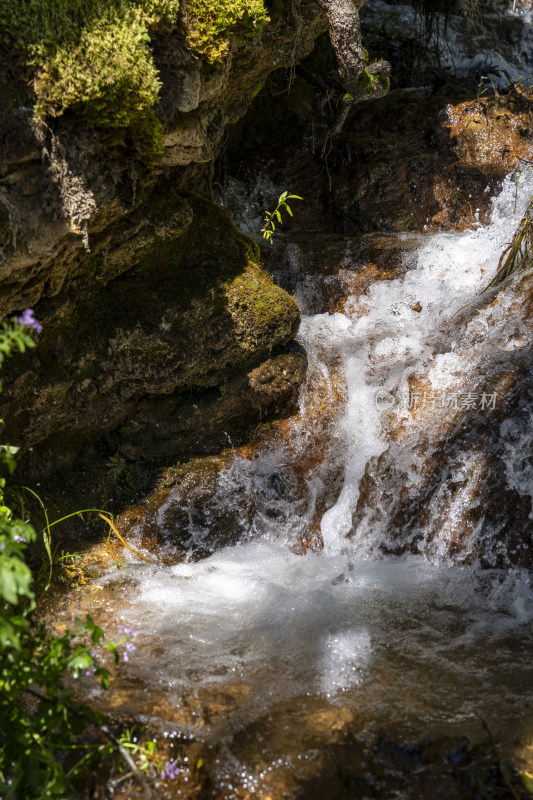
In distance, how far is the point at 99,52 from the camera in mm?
3105

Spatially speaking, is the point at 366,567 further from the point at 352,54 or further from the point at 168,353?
the point at 352,54

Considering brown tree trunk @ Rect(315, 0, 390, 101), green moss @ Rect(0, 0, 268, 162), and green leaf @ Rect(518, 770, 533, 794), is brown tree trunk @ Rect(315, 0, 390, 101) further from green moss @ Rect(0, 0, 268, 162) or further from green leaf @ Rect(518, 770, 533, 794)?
green leaf @ Rect(518, 770, 533, 794)

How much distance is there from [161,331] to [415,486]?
191 cm

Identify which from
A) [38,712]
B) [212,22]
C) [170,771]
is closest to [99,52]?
[212,22]

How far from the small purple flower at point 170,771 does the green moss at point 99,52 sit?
2.76 m

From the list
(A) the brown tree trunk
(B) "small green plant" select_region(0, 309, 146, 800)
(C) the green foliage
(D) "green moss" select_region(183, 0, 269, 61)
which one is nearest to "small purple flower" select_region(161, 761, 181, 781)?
(B) "small green plant" select_region(0, 309, 146, 800)

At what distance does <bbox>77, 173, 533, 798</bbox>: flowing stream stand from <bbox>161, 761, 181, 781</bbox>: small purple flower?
15 cm

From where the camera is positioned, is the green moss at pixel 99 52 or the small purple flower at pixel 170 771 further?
the green moss at pixel 99 52

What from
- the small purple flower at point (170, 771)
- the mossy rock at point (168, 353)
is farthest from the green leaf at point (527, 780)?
the mossy rock at point (168, 353)

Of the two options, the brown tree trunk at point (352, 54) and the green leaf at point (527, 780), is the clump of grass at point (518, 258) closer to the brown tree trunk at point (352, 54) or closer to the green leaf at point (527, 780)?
the brown tree trunk at point (352, 54)

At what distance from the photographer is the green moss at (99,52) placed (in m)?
2.99

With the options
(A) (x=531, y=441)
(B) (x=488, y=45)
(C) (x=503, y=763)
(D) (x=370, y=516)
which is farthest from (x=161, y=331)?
(B) (x=488, y=45)

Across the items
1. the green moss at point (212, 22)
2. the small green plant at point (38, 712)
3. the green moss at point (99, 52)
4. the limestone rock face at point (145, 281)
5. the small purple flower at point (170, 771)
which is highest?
the green moss at point (212, 22)

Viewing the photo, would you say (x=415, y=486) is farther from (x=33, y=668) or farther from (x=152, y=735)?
(x=33, y=668)
